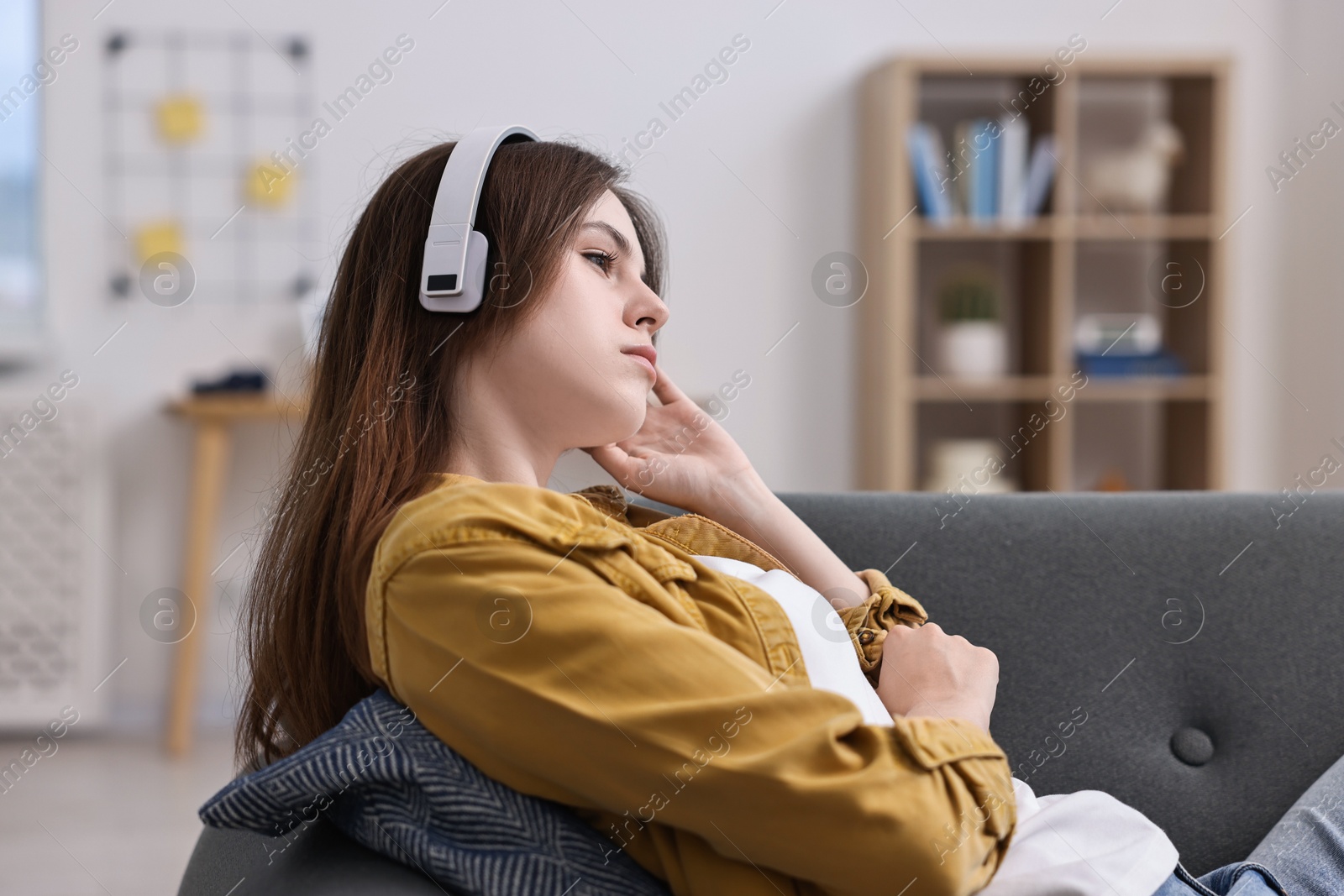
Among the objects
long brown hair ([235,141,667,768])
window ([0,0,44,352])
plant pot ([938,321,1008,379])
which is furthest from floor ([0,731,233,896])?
plant pot ([938,321,1008,379])

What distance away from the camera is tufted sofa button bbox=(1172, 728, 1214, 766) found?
1141 mm

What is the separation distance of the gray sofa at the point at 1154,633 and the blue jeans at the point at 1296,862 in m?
0.08

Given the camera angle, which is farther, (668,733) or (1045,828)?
(1045,828)

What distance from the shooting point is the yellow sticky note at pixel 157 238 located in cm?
310

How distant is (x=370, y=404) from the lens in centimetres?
91

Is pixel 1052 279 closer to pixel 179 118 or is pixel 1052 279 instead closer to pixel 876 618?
pixel 876 618

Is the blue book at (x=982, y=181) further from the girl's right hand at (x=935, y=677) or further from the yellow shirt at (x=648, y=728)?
the yellow shirt at (x=648, y=728)

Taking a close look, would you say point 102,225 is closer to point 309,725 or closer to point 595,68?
point 595,68

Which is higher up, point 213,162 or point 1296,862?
point 213,162

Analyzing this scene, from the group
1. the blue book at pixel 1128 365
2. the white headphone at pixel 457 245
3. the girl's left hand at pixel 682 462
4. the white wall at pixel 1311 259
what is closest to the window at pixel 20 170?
the girl's left hand at pixel 682 462

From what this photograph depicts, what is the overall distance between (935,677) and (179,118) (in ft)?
9.63

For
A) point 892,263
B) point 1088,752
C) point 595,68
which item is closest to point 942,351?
point 892,263

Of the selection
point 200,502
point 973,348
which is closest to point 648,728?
point 200,502

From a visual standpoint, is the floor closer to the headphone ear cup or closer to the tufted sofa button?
the headphone ear cup
